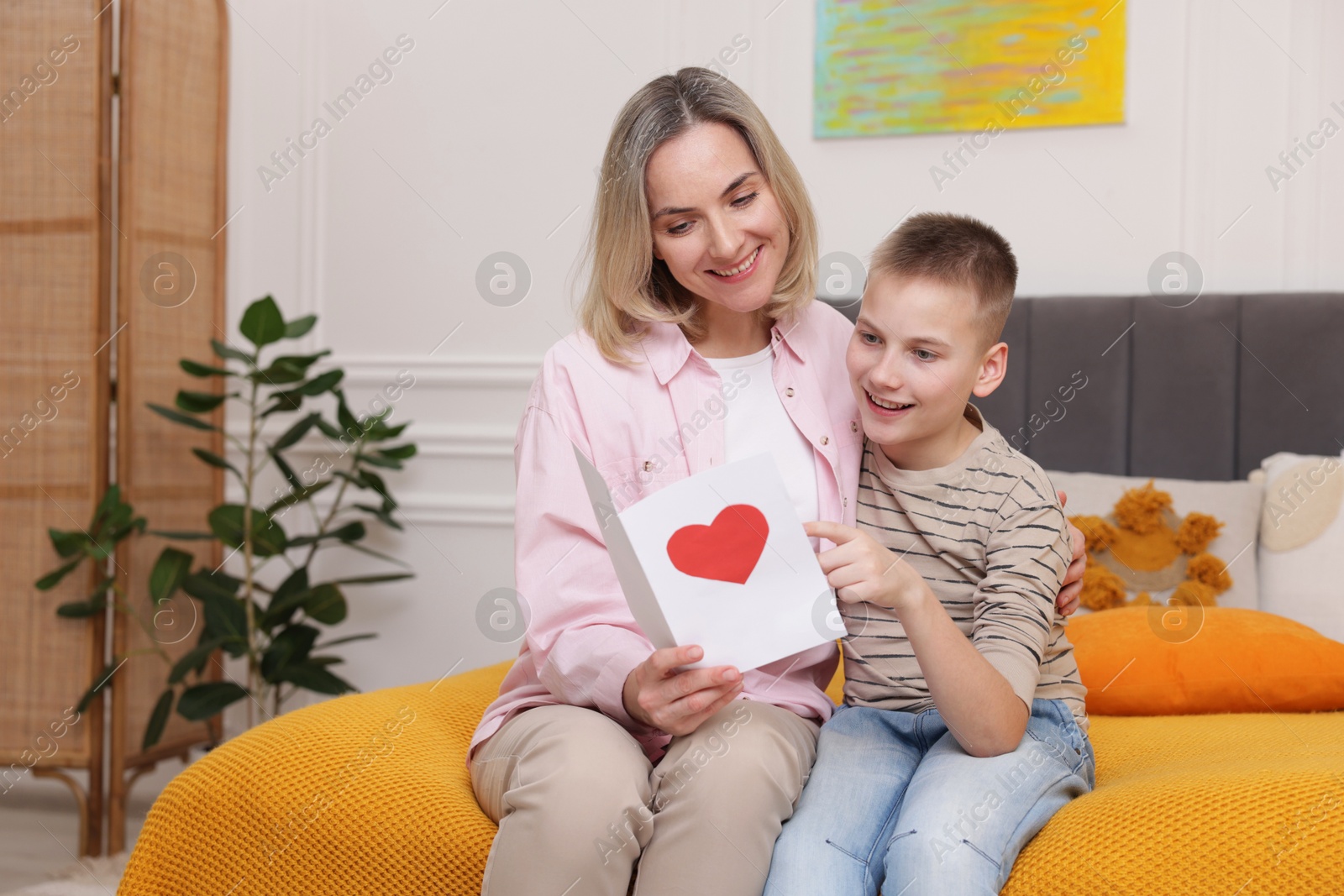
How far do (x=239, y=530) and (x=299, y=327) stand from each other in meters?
0.56

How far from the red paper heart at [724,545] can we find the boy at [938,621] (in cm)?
10

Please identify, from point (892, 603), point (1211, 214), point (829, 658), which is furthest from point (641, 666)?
point (1211, 214)

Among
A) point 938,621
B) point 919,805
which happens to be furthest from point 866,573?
point 919,805

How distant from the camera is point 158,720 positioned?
2.75 metres

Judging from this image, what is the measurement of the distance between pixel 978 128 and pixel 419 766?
87.0 inches

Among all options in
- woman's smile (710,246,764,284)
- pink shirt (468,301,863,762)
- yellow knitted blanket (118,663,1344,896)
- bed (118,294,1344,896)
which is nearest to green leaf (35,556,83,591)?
bed (118,294,1344,896)

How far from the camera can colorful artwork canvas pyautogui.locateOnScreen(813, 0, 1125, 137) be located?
2.71 m

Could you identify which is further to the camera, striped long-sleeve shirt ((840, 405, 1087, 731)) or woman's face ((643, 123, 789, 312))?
woman's face ((643, 123, 789, 312))

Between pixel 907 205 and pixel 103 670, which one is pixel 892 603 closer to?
pixel 907 205

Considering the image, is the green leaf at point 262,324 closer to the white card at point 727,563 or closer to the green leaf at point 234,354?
the green leaf at point 234,354

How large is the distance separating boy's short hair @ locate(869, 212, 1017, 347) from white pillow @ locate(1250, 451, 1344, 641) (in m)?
1.18

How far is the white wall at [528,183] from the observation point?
266 cm

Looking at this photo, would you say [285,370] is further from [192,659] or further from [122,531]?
[192,659]

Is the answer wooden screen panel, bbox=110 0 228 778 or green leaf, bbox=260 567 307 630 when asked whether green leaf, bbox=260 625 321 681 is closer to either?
green leaf, bbox=260 567 307 630
